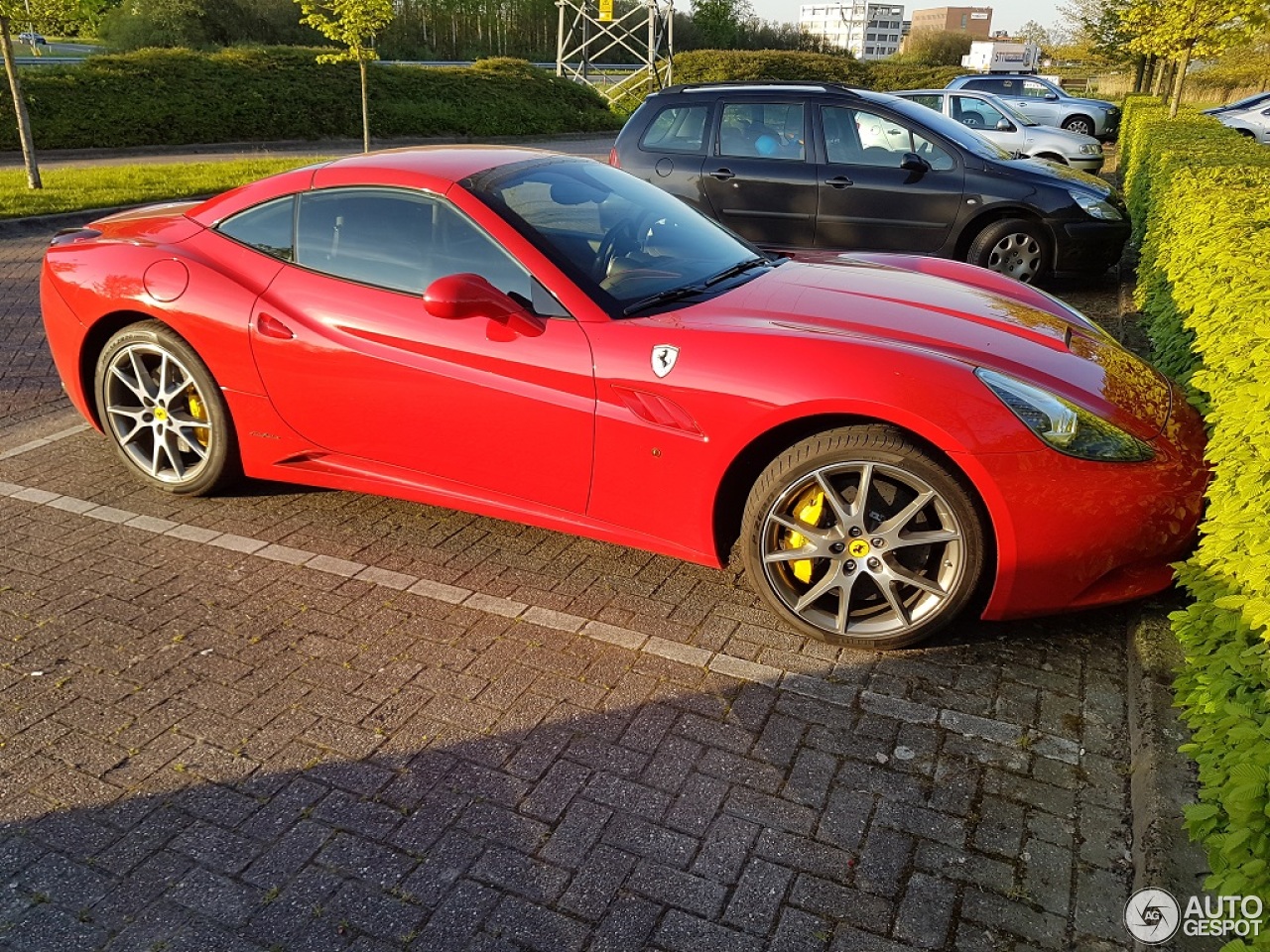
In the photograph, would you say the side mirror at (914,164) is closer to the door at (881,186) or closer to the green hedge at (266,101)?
the door at (881,186)

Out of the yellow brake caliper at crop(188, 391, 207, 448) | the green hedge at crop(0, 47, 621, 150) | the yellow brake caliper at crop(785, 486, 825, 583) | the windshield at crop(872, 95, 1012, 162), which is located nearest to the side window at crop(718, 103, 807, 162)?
the windshield at crop(872, 95, 1012, 162)

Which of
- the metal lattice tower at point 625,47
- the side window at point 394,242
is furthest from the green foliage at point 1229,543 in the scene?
the metal lattice tower at point 625,47

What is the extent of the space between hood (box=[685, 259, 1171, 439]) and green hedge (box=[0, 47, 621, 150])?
781 inches

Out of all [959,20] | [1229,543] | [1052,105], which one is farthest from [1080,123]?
[959,20]

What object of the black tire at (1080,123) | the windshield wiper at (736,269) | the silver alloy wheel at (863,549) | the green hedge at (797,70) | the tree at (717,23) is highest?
the tree at (717,23)

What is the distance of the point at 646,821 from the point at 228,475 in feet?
9.21

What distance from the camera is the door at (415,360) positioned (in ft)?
12.2

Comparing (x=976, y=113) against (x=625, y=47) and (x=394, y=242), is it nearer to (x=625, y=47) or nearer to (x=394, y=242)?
(x=394, y=242)

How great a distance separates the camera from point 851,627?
3547 mm

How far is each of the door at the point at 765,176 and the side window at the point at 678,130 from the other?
0.71 feet

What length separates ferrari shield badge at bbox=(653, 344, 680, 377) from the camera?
11.6 ft

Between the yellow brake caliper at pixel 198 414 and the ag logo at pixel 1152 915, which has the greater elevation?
the yellow brake caliper at pixel 198 414

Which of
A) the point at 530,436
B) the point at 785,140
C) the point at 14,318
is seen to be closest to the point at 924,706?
the point at 530,436

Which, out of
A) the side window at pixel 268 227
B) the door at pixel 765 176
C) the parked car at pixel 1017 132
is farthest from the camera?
the parked car at pixel 1017 132
